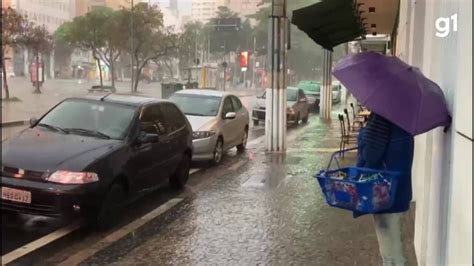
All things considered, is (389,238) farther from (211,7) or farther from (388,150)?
(211,7)

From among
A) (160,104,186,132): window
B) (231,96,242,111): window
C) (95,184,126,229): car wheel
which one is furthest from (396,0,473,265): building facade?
(231,96,242,111): window

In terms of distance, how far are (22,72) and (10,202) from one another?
43448 mm

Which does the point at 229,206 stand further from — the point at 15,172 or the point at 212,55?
the point at 212,55

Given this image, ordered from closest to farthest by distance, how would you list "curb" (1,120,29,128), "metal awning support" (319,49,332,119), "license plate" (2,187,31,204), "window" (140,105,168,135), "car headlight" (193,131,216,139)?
1. "license plate" (2,187,31,204)
2. "window" (140,105,168,135)
3. "car headlight" (193,131,216,139)
4. "curb" (1,120,29,128)
5. "metal awning support" (319,49,332,119)

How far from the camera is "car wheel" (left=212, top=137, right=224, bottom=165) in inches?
483

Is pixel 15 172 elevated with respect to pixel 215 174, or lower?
elevated

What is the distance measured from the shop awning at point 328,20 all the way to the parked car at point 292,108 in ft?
41.0

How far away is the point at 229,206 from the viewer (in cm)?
807

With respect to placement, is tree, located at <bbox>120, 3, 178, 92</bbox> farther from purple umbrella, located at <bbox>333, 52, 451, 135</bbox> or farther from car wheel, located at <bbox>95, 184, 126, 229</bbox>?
purple umbrella, located at <bbox>333, 52, 451, 135</bbox>

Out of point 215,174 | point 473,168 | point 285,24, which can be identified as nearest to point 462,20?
point 473,168

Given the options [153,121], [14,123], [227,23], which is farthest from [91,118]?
[227,23]

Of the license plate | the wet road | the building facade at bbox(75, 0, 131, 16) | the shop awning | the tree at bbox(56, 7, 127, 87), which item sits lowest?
the wet road

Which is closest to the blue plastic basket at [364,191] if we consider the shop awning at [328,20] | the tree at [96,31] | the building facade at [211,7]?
the shop awning at [328,20]

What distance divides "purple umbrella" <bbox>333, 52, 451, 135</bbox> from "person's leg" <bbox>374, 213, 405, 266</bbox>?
730 millimetres
